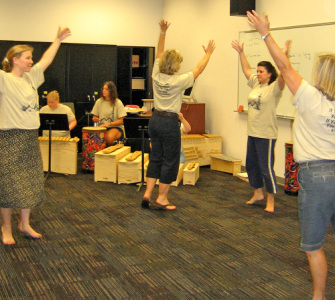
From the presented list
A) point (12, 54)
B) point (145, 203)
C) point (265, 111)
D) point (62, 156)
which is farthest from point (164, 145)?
point (62, 156)

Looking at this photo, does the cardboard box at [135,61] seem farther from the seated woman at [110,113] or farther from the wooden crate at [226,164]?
the wooden crate at [226,164]

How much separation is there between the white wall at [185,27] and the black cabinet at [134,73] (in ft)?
0.67

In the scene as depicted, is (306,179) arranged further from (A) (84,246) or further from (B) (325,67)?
(A) (84,246)

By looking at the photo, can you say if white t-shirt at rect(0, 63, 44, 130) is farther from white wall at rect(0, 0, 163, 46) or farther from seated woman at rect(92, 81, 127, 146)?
white wall at rect(0, 0, 163, 46)

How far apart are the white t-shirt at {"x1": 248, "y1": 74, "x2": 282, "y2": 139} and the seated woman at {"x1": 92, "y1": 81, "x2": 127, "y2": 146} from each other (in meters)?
2.68

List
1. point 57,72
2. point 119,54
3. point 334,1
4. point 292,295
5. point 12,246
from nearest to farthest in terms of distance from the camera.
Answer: point 292,295 < point 12,246 < point 334,1 < point 57,72 < point 119,54

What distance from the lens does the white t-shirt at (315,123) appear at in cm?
248

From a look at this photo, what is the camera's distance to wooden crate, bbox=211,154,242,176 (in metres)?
6.94

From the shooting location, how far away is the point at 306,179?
8.27ft

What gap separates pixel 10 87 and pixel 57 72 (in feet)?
16.9

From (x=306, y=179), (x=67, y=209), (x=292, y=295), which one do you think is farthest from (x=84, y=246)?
(x=306, y=179)

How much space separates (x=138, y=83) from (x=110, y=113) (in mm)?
2633

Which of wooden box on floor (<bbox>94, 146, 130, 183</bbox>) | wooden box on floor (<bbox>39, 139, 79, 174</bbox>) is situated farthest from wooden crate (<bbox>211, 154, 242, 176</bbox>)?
wooden box on floor (<bbox>39, 139, 79, 174</bbox>)

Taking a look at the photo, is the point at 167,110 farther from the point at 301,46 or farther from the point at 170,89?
the point at 301,46
